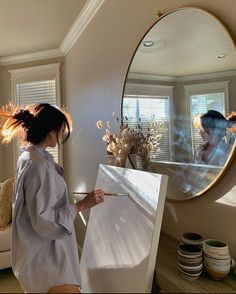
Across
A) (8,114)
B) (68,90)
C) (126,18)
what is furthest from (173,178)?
(68,90)

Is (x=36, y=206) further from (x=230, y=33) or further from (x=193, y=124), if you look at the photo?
(x=230, y=33)

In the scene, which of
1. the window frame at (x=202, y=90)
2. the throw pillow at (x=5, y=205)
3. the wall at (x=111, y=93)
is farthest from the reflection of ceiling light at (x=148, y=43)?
the throw pillow at (x=5, y=205)

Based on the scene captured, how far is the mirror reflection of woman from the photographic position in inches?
43.5

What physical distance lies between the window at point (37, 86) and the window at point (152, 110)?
2.25 meters

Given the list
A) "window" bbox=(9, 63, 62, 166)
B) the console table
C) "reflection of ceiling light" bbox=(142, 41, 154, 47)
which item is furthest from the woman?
"window" bbox=(9, 63, 62, 166)

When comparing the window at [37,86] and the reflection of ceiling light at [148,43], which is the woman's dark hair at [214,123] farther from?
the window at [37,86]

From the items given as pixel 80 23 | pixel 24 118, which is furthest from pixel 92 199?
pixel 80 23

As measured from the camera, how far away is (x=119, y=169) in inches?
56.0

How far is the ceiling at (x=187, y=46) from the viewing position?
44.4 inches

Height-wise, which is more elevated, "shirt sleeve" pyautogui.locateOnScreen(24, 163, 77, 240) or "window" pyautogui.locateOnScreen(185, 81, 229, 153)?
"window" pyautogui.locateOnScreen(185, 81, 229, 153)

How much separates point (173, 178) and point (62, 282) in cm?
72

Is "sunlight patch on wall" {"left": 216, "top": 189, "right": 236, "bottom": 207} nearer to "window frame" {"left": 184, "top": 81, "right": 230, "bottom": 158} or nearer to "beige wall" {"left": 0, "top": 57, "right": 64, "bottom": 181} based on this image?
"window frame" {"left": 184, "top": 81, "right": 230, "bottom": 158}

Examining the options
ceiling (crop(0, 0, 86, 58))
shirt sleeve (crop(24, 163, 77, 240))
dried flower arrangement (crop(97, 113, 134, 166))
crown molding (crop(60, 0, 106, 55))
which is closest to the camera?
shirt sleeve (crop(24, 163, 77, 240))

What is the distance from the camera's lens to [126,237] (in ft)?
3.63
